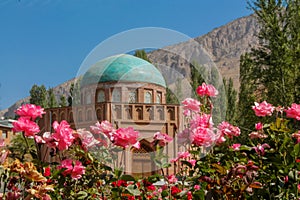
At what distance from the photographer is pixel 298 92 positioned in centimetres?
1680

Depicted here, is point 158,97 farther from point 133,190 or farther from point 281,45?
point 133,190

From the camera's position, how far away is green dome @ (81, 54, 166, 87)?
2284 centimetres

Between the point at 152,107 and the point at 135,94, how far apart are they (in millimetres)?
1746

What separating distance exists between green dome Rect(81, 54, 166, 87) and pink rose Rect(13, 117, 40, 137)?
2032 cm

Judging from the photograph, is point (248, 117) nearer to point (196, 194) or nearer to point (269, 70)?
point (269, 70)

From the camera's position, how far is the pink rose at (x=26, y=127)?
87.5 inches

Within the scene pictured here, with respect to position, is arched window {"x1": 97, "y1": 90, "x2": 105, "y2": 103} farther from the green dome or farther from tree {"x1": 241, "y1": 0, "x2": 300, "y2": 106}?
tree {"x1": 241, "y1": 0, "x2": 300, "y2": 106}

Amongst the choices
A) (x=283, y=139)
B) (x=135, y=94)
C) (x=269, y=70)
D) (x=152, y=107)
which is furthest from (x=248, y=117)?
(x=283, y=139)

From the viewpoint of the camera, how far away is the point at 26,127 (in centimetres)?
223

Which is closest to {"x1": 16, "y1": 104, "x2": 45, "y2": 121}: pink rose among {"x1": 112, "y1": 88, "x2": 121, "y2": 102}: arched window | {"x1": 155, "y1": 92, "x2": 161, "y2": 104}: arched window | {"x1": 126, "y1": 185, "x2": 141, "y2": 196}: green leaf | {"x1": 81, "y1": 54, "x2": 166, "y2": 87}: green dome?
{"x1": 126, "y1": 185, "x2": 141, "y2": 196}: green leaf

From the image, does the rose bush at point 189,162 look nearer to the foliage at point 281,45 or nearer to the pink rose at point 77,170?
the pink rose at point 77,170

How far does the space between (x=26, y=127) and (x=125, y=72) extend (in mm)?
21104


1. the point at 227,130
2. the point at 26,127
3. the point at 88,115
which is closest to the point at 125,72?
the point at 88,115

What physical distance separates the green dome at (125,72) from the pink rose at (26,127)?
2032 centimetres
